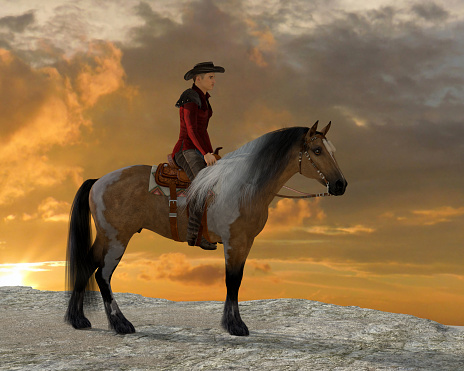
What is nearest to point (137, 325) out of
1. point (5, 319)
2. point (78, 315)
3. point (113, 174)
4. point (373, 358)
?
point (78, 315)

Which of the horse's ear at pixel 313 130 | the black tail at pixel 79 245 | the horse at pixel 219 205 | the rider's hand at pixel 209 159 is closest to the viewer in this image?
the horse's ear at pixel 313 130

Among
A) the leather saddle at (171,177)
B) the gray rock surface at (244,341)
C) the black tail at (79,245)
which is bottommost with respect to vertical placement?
the gray rock surface at (244,341)

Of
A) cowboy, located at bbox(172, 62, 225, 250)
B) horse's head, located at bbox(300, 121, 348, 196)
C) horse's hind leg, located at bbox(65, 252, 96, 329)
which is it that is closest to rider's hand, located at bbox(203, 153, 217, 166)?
cowboy, located at bbox(172, 62, 225, 250)

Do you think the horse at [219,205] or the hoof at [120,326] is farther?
the hoof at [120,326]

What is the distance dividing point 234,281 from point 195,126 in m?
1.91

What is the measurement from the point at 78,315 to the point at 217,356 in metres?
2.47

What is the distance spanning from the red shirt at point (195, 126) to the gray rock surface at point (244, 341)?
2.25 m

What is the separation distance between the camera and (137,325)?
262 inches

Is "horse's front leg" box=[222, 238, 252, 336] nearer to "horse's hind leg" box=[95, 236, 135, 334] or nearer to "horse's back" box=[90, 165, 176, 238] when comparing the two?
"horse's back" box=[90, 165, 176, 238]

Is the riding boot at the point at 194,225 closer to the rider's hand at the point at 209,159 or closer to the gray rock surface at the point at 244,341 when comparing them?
the rider's hand at the point at 209,159

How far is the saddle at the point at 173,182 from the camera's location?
19.7 feet

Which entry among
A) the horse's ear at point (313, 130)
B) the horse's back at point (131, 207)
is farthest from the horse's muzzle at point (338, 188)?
the horse's back at point (131, 207)

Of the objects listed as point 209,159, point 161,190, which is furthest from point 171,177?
point 209,159

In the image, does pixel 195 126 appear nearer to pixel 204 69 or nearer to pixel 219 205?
pixel 204 69
